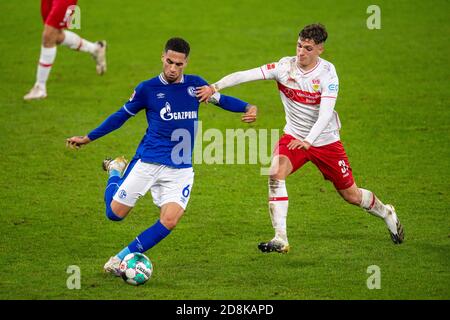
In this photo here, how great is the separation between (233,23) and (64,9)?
6.08m

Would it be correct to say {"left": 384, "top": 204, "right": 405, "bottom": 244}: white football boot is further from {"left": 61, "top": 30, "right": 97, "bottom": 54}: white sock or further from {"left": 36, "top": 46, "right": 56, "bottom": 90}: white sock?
{"left": 61, "top": 30, "right": 97, "bottom": 54}: white sock

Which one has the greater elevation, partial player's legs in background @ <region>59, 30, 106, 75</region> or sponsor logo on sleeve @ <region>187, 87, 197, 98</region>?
partial player's legs in background @ <region>59, 30, 106, 75</region>

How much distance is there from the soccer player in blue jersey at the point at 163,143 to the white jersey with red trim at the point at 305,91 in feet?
2.22

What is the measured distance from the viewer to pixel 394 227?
10281mm

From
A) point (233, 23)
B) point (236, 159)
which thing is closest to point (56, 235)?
point (236, 159)

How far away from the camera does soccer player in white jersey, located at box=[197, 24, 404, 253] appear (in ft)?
31.7

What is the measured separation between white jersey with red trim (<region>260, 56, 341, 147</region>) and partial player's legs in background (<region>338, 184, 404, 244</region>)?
64 centimetres

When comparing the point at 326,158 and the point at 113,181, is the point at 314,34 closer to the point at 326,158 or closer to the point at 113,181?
the point at 326,158

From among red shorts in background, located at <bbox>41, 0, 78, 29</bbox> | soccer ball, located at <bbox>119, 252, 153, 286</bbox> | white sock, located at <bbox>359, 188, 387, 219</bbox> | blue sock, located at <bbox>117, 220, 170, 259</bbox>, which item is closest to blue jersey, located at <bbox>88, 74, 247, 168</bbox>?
blue sock, located at <bbox>117, 220, 170, 259</bbox>

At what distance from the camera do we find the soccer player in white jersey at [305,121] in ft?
31.7

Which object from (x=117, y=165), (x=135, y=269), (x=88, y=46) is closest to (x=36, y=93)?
(x=88, y=46)

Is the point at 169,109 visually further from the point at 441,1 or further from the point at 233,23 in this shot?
the point at 441,1

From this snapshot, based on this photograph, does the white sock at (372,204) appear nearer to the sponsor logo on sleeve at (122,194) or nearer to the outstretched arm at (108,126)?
the sponsor logo on sleeve at (122,194)

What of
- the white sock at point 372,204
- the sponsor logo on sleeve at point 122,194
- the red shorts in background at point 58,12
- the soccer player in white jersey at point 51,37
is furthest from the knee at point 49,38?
the white sock at point 372,204
